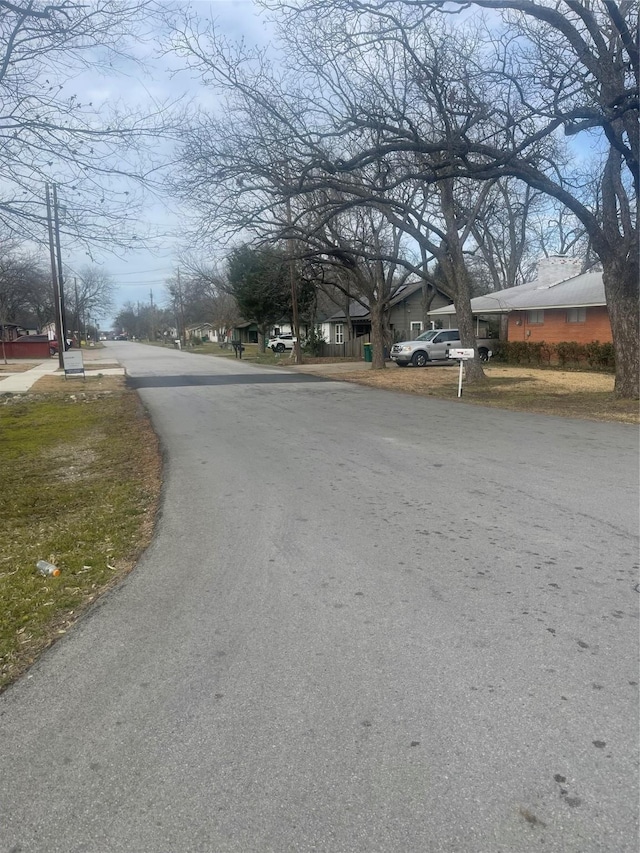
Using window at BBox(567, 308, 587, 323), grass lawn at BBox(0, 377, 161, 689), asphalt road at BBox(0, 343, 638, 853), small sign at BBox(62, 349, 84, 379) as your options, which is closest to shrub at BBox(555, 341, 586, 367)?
window at BBox(567, 308, 587, 323)

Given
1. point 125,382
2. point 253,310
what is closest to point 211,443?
point 125,382

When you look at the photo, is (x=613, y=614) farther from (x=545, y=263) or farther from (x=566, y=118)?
(x=545, y=263)

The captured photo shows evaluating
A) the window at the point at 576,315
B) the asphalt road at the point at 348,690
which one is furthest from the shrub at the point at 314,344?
the asphalt road at the point at 348,690

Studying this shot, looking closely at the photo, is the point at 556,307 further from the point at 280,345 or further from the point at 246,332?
the point at 246,332

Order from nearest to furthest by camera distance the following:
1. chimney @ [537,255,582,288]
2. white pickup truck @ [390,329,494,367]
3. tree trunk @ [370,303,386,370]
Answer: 1. tree trunk @ [370,303,386,370]
2. white pickup truck @ [390,329,494,367]
3. chimney @ [537,255,582,288]

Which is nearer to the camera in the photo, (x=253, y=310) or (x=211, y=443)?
(x=211, y=443)

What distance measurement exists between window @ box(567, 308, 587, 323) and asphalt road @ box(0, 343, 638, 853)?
73.7ft

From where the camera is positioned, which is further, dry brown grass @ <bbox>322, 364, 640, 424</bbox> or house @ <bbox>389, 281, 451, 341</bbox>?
house @ <bbox>389, 281, 451, 341</bbox>

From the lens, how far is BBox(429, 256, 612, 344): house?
26.0 metres

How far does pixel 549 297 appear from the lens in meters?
28.3

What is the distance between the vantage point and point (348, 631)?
146 inches

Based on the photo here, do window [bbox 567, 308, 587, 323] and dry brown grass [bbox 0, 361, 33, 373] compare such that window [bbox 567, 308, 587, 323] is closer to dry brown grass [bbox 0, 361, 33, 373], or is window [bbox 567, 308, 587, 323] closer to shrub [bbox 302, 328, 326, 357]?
shrub [bbox 302, 328, 326, 357]

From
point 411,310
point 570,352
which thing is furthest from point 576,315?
point 411,310

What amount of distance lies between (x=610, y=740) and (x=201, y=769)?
1.74 m
